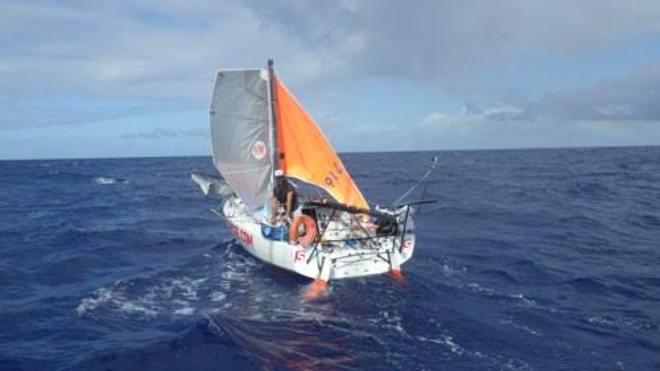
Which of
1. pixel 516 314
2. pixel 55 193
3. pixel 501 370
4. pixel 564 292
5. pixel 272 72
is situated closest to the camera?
pixel 501 370

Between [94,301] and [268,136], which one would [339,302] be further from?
[268,136]

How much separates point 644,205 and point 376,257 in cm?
2721

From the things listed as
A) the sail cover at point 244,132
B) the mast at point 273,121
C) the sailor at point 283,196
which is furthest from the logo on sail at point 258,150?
the sailor at point 283,196

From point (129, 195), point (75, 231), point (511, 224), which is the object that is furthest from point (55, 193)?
point (511, 224)

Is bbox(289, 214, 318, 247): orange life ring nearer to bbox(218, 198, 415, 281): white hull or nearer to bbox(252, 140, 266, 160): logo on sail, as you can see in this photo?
bbox(218, 198, 415, 281): white hull

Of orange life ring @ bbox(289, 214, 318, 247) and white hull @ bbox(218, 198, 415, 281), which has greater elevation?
orange life ring @ bbox(289, 214, 318, 247)

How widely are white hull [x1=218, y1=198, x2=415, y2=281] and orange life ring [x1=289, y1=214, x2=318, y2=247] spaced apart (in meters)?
0.21

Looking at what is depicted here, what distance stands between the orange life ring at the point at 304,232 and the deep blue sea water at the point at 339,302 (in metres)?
1.61

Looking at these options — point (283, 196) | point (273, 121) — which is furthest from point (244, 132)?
point (283, 196)

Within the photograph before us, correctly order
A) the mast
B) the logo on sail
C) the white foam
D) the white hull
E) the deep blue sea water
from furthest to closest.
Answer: the logo on sail < the mast < the white hull < the white foam < the deep blue sea water

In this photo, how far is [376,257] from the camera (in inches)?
768

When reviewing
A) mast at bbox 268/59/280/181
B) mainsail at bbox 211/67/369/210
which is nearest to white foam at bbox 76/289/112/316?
mainsail at bbox 211/67/369/210

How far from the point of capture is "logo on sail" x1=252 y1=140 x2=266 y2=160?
23.1 meters

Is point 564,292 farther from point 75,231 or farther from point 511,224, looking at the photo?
point 75,231
